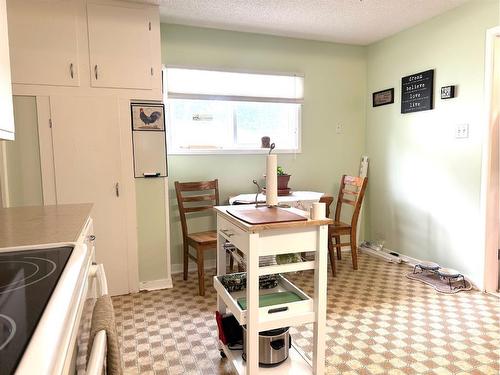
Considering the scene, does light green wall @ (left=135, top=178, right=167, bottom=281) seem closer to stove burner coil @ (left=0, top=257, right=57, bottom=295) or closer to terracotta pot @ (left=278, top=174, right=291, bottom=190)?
terracotta pot @ (left=278, top=174, right=291, bottom=190)

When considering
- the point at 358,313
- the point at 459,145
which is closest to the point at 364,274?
the point at 358,313

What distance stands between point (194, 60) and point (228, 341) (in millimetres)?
2622

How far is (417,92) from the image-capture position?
11.3 feet

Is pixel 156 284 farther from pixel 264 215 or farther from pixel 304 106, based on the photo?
pixel 304 106

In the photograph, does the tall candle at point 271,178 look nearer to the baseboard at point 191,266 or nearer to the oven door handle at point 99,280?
the oven door handle at point 99,280

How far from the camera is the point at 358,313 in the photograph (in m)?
2.57

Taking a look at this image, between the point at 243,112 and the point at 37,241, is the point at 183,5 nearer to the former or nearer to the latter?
the point at 243,112

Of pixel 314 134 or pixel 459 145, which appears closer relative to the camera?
pixel 459 145

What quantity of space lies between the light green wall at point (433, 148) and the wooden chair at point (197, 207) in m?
1.94

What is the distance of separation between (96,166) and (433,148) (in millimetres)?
3038

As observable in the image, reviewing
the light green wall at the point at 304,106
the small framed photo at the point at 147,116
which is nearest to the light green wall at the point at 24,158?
the small framed photo at the point at 147,116

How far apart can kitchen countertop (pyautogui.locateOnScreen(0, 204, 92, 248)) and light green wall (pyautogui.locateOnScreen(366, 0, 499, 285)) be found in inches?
118

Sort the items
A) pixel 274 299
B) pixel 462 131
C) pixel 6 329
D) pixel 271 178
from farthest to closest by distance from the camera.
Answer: pixel 462 131, pixel 271 178, pixel 274 299, pixel 6 329

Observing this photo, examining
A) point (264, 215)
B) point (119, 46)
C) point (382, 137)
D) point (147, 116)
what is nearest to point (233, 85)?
point (147, 116)
